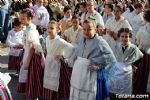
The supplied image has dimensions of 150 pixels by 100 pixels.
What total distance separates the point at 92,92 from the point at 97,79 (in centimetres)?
17

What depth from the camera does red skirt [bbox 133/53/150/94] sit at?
20.0 ft

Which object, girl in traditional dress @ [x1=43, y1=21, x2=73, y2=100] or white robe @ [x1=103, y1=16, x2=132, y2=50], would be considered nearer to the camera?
girl in traditional dress @ [x1=43, y1=21, x2=73, y2=100]

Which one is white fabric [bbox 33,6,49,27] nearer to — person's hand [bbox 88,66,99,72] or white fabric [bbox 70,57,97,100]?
white fabric [bbox 70,57,97,100]

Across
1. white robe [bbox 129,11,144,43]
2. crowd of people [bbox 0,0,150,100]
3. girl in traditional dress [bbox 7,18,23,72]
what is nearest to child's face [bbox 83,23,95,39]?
crowd of people [bbox 0,0,150,100]

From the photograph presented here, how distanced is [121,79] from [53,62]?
3.33 feet

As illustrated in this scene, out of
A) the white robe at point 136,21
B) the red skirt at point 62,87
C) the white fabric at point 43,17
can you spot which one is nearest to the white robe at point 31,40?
the red skirt at point 62,87

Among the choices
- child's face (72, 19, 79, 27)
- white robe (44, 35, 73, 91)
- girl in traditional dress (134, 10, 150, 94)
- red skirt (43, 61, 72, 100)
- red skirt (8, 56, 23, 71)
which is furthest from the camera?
red skirt (8, 56, 23, 71)

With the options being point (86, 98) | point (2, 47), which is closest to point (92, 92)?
point (86, 98)

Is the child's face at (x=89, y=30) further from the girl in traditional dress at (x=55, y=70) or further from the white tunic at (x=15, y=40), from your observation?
the white tunic at (x=15, y=40)

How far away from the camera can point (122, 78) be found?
218 inches

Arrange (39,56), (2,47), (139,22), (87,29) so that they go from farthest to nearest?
(2,47)
(139,22)
(39,56)
(87,29)

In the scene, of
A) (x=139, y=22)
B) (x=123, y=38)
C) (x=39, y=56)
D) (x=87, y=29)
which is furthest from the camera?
(x=139, y=22)

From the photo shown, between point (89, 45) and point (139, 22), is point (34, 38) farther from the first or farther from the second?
point (139, 22)

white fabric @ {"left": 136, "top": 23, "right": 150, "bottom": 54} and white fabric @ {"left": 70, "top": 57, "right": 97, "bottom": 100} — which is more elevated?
white fabric @ {"left": 136, "top": 23, "right": 150, "bottom": 54}
